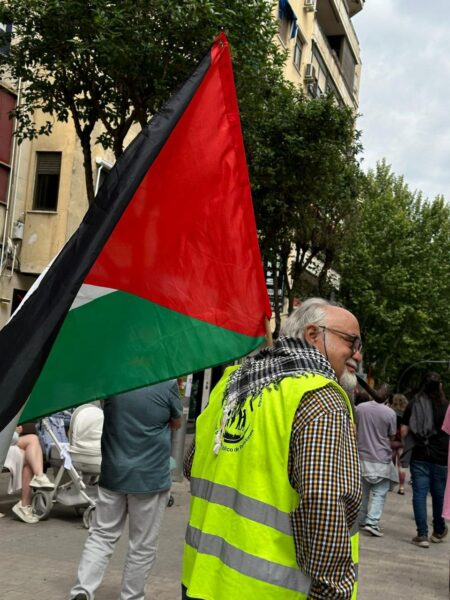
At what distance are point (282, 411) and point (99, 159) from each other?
19.4 metres

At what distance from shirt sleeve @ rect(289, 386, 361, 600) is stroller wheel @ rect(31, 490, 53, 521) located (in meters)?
6.91

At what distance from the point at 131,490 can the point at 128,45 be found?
817 cm

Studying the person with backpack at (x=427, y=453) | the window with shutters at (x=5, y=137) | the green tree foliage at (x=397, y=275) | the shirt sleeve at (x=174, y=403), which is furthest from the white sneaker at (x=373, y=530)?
the green tree foliage at (x=397, y=275)

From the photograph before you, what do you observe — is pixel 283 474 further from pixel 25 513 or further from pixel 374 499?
pixel 374 499

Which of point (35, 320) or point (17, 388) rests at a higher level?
point (35, 320)

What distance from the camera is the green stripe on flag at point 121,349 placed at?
9.68 ft

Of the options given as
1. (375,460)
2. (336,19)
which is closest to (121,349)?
(375,460)

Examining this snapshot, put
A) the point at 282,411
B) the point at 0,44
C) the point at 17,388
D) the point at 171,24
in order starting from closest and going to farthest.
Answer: the point at 17,388 < the point at 282,411 < the point at 171,24 < the point at 0,44

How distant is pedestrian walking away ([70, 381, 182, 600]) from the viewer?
559cm

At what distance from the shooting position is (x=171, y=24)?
12219mm

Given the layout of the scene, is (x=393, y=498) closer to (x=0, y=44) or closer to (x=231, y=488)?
(x=0, y=44)

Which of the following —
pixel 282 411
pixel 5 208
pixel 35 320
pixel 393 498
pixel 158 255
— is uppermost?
pixel 5 208

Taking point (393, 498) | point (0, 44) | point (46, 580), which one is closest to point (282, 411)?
point (46, 580)

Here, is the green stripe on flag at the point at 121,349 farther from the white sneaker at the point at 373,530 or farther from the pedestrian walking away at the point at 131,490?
the white sneaker at the point at 373,530
